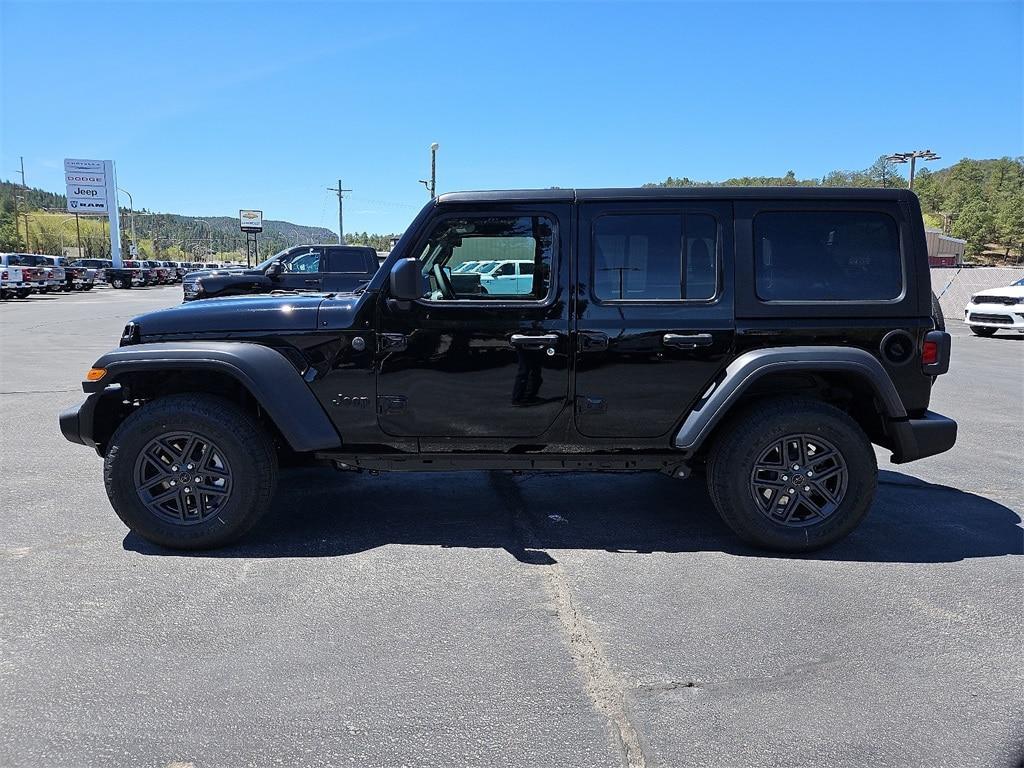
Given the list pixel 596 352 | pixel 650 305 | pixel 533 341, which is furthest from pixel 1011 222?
pixel 533 341

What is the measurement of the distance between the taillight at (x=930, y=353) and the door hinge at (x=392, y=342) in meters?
2.85

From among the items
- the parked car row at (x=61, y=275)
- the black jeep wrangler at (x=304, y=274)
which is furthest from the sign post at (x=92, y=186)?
the black jeep wrangler at (x=304, y=274)

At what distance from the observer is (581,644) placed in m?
2.94

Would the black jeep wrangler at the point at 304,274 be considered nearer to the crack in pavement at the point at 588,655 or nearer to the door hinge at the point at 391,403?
the door hinge at the point at 391,403

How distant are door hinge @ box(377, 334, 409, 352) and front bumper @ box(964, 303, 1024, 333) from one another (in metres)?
17.0

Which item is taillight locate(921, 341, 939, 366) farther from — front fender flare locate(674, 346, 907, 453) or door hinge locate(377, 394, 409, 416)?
door hinge locate(377, 394, 409, 416)

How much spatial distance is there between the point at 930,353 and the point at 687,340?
1355 mm

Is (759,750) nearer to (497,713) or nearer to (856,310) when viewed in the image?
→ (497,713)

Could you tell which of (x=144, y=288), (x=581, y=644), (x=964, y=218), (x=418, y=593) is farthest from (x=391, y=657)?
(x=964, y=218)

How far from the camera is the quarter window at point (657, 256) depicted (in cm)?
382

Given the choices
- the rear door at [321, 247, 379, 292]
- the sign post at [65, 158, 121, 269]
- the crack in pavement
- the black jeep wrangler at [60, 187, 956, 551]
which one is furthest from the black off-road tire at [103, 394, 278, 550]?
the sign post at [65, 158, 121, 269]

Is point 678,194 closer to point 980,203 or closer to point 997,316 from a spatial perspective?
point 997,316

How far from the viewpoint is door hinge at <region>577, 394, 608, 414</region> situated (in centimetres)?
383

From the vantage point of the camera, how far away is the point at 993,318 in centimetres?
1630
